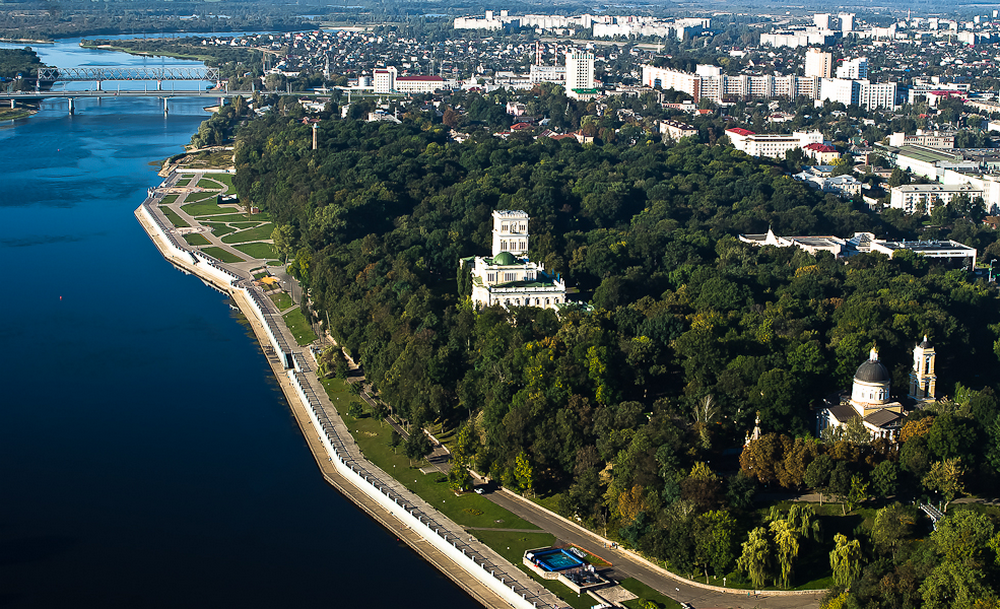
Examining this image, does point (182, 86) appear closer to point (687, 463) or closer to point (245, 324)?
point (245, 324)

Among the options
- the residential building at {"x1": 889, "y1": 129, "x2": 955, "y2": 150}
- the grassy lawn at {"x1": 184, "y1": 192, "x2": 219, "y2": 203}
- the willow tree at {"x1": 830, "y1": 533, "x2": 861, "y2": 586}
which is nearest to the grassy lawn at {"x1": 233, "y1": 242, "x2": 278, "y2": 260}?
the grassy lawn at {"x1": 184, "y1": 192, "x2": 219, "y2": 203}

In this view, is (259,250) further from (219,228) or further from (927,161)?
(927,161)

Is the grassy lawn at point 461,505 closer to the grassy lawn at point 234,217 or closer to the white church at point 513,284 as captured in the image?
the white church at point 513,284

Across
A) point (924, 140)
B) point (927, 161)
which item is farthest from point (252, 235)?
point (924, 140)

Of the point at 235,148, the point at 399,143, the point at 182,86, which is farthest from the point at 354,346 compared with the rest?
the point at 182,86

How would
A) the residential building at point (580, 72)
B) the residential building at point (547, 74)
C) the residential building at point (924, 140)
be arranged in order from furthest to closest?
the residential building at point (547, 74), the residential building at point (580, 72), the residential building at point (924, 140)

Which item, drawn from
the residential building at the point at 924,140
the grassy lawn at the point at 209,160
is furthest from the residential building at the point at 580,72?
the grassy lawn at the point at 209,160
